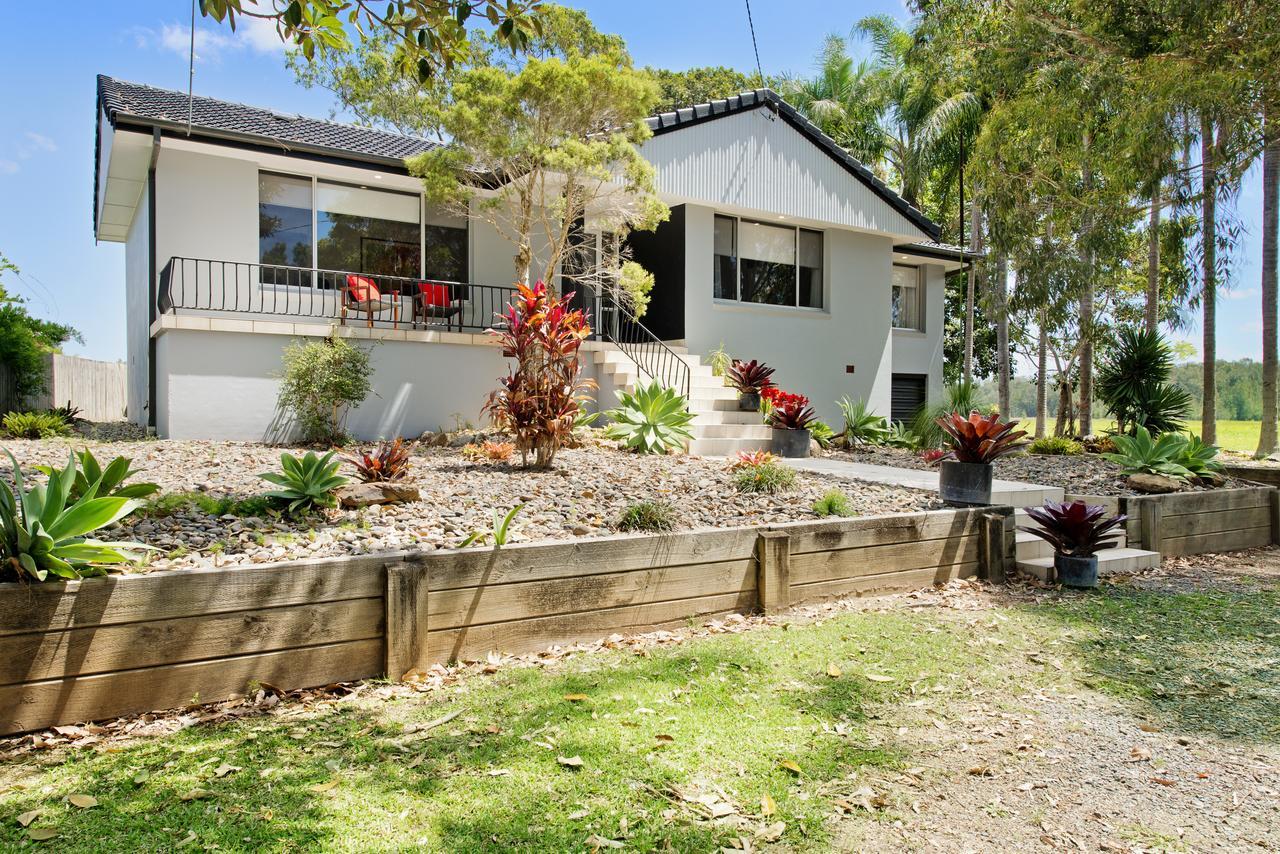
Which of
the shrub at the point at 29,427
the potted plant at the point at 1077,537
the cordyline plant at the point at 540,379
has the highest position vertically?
the cordyline plant at the point at 540,379

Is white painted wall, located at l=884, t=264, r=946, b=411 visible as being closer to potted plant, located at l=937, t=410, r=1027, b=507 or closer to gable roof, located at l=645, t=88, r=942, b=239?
gable roof, located at l=645, t=88, r=942, b=239

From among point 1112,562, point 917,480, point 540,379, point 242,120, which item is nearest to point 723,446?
point 917,480

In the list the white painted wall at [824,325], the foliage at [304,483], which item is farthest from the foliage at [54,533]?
the white painted wall at [824,325]

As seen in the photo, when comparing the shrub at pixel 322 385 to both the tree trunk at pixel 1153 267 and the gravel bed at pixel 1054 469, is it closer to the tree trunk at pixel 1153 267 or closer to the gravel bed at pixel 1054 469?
the gravel bed at pixel 1054 469

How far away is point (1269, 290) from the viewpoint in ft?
41.0

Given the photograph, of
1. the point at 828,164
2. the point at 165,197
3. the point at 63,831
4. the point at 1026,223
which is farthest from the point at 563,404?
the point at 1026,223

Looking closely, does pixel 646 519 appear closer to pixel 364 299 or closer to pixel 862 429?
pixel 364 299

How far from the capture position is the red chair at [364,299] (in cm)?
973

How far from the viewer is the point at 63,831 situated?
2.21 m

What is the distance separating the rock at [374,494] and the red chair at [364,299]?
5382 mm

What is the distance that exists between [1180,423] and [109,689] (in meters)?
12.9

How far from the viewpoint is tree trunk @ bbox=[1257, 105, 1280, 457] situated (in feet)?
39.8

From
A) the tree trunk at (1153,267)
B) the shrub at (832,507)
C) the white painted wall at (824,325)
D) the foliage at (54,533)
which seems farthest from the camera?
the tree trunk at (1153,267)

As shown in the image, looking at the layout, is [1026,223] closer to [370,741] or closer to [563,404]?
[563,404]
